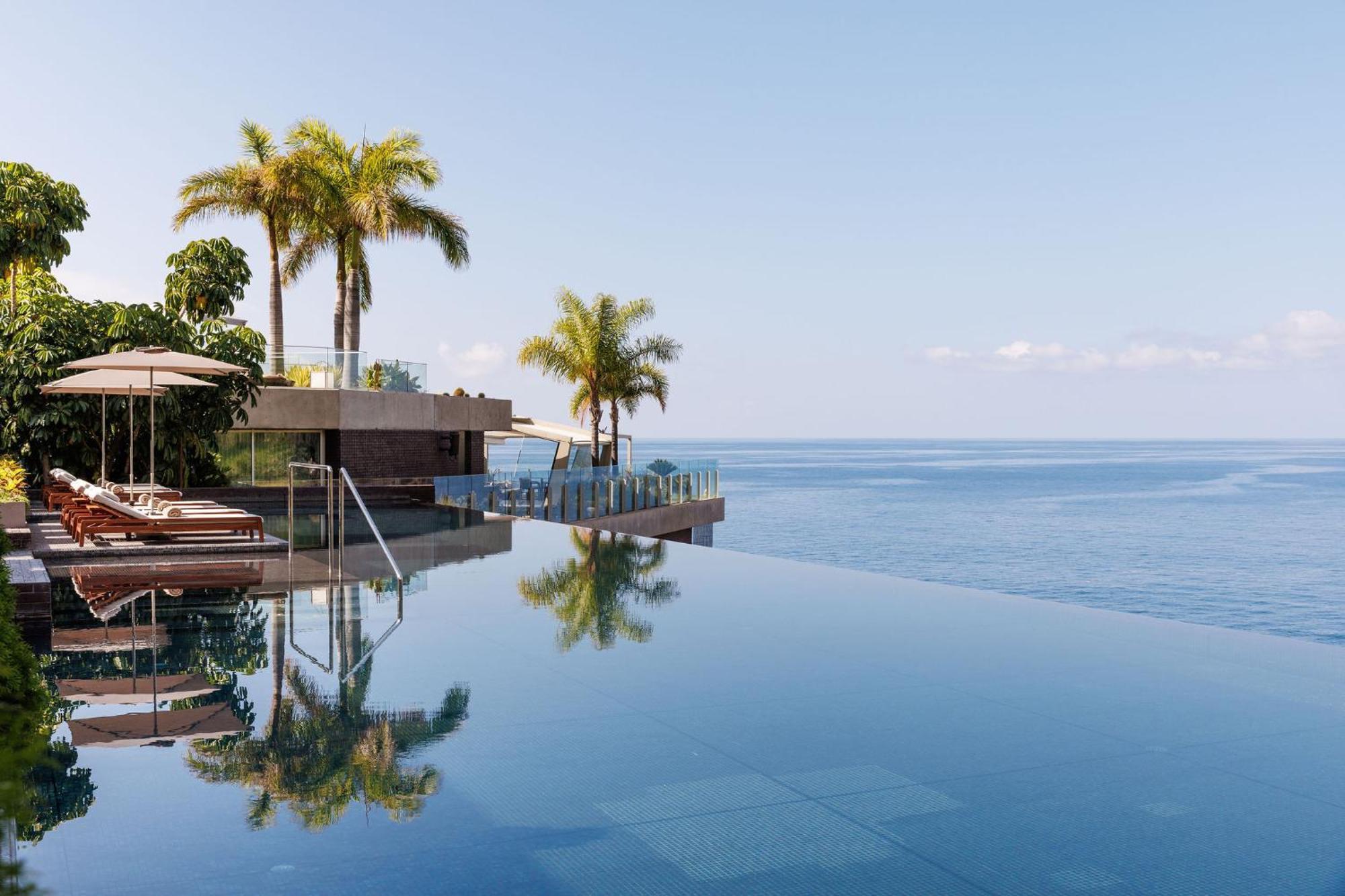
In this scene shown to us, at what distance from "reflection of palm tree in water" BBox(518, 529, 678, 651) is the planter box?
18.4 ft

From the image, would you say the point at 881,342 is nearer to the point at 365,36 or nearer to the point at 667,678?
the point at 365,36

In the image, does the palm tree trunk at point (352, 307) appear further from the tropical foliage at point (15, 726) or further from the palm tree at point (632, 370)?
the tropical foliage at point (15, 726)

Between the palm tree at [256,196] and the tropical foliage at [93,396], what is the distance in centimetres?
931

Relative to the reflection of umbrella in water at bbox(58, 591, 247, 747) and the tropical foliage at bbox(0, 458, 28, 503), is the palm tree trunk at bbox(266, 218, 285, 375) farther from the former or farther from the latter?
the reflection of umbrella in water at bbox(58, 591, 247, 747)

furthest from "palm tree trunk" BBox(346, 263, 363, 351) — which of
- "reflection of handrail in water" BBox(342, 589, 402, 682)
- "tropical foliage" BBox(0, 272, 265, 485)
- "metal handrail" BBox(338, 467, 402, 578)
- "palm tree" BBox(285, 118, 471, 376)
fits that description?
"reflection of handrail in water" BBox(342, 589, 402, 682)

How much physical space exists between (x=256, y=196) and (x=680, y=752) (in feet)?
97.6

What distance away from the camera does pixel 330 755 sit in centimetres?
518

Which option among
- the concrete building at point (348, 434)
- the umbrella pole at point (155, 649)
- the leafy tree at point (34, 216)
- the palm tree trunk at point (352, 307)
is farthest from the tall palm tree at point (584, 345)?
the umbrella pole at point (155, 649)

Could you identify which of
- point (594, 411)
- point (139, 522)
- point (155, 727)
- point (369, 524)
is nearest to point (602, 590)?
point (369, 524)

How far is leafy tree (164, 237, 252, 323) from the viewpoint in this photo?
2639cm

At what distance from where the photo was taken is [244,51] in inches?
1329

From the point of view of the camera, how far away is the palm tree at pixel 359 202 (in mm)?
31172

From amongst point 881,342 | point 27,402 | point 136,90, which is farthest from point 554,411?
point 881,342

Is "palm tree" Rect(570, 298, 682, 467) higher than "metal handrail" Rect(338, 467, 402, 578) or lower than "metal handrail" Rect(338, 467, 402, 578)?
higher
